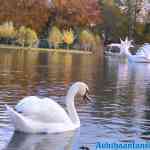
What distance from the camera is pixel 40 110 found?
13.5 m

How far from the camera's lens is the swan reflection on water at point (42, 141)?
498 inches

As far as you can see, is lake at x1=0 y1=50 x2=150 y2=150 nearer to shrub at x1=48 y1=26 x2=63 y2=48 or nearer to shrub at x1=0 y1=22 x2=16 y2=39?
shrub at x1=0 y1=22 x2=16 y2=39

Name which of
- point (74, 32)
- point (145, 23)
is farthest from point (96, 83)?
point (145, 23)

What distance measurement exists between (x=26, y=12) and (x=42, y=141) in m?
66.8

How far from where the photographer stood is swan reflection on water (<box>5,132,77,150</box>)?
12.6 m

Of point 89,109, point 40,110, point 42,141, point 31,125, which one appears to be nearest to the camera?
point 42,141

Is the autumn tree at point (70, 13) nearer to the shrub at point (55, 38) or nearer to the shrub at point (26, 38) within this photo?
the shrub at point (55, 38)

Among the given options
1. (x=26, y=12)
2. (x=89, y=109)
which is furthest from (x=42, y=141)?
(x=26, y=12)

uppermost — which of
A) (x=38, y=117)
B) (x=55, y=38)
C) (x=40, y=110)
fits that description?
(x=55, y=38)

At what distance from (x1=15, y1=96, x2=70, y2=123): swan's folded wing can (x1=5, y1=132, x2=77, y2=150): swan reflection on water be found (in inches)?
14.8

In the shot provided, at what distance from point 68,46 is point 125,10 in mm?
21175

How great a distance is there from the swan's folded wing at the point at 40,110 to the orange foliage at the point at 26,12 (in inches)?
2496

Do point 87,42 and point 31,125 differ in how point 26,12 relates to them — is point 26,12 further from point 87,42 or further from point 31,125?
point 31,125

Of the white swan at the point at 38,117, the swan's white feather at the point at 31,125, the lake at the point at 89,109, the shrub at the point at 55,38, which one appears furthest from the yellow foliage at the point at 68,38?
the swan's white feather at the point at 31,125
